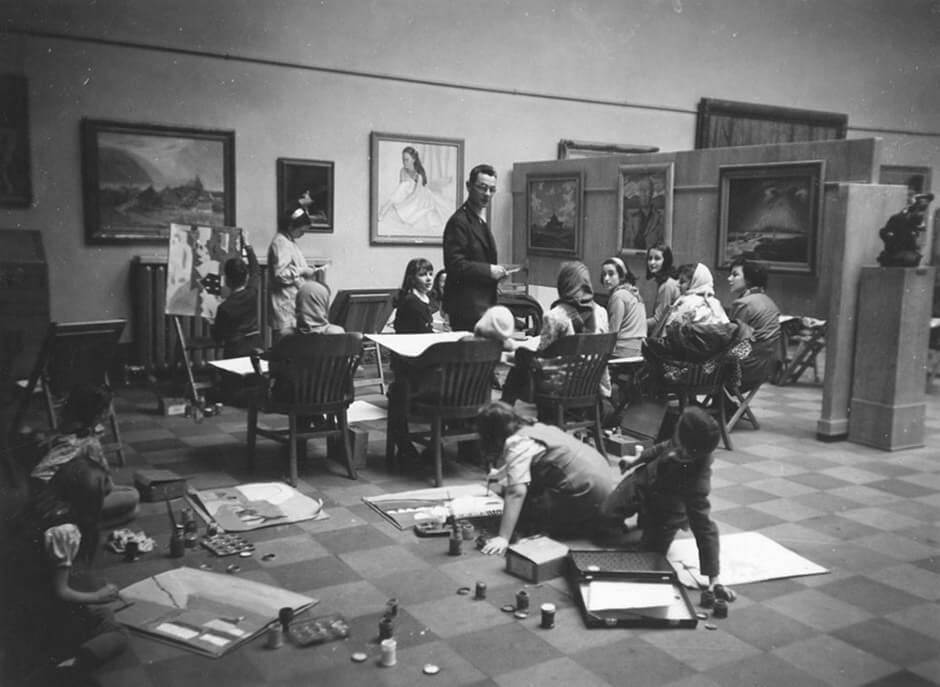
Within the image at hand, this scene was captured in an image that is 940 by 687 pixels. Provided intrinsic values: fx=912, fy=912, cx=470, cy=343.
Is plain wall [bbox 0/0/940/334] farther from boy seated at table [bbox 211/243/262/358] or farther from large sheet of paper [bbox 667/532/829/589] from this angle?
large sheet of paper [bbox 667/532/829/589]

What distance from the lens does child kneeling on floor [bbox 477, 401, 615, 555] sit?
15.7 feet

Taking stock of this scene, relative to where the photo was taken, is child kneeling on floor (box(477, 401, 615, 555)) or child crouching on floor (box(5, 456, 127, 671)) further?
child kneeling on floor (box(477, 401, 615, 555))

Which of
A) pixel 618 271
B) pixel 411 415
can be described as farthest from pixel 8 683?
pixel 618 271

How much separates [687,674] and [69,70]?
8.15 meters

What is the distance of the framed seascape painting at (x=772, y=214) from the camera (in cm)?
879

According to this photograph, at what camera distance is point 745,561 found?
15.7 ft

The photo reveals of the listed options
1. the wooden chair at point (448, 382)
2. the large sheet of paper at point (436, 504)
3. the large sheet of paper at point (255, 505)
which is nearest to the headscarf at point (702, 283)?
the wooden chair at point (448, 382)

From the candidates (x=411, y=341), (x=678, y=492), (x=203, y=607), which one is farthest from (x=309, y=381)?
(x=678, y=492)

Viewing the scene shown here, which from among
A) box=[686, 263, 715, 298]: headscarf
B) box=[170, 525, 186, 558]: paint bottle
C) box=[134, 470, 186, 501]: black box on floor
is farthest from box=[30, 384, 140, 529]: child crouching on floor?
box=[686, 263, 715, 298]: headscarf

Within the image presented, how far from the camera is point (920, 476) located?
6547 mm

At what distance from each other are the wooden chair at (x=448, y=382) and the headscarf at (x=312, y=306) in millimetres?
909

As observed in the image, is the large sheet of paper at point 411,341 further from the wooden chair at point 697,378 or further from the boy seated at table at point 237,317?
the boy seated at table at point 237,317

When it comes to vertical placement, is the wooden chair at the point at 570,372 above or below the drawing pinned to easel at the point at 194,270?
below

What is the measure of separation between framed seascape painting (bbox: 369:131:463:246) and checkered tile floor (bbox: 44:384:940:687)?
492 centimetres
